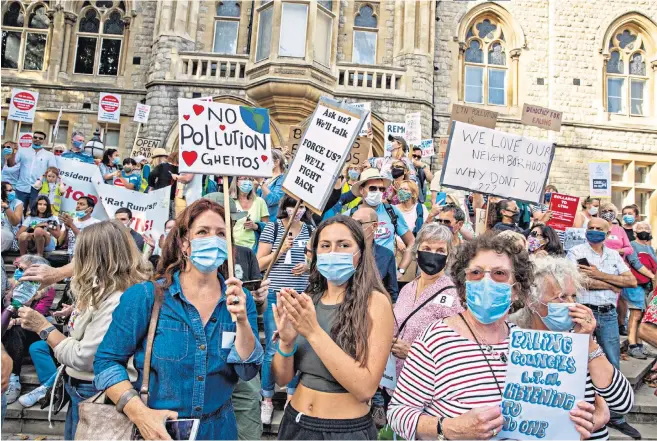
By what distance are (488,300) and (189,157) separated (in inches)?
72.0

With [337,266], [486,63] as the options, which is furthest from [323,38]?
[337,266]

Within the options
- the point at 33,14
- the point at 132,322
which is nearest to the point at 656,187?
the point at 132,322

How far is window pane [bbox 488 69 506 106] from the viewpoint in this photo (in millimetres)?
16391

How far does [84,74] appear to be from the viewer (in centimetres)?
1620

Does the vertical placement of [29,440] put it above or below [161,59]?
below

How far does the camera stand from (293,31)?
13773 millimetres

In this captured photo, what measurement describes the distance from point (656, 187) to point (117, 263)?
1791 centimetres

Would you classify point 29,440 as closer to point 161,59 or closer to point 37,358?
point 37,358

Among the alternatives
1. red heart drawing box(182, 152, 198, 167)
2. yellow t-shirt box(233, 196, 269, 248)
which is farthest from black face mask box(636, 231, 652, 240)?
red heart drawing box(182, 152, 198, 167)

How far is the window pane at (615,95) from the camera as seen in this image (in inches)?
646

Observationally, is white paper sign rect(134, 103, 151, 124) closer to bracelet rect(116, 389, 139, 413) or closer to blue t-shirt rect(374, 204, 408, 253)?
blue t-shirt rect(374, 204, 408, 253)

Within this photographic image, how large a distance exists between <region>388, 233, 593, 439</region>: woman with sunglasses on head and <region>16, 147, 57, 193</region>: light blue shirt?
10.3m

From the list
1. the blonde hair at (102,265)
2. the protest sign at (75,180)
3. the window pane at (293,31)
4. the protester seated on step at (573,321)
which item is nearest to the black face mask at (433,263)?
the protester seated on step at (573,321)

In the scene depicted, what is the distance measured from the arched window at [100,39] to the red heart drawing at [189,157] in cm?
1521
